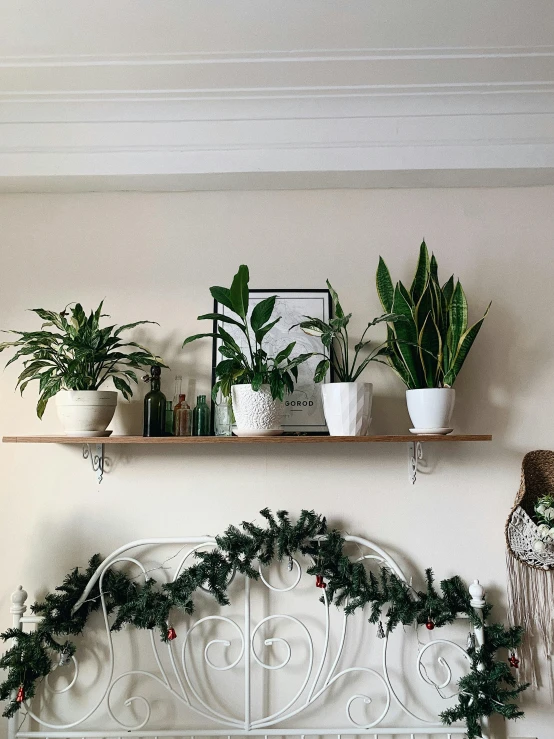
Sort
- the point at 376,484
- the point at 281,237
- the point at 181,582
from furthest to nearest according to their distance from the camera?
the point at 281,237 → the point at 376,484 → the point at 181,582

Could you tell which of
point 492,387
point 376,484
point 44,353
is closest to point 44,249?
point 44,353

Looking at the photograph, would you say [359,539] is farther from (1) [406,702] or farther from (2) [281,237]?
(2) [281,237]

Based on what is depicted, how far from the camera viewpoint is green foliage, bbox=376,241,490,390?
6.33ft

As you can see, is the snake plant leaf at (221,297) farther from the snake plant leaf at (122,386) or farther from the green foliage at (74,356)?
the snake plant leaf at (122,386)

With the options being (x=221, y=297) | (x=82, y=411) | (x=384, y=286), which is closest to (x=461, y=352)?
(x=384, y=286)

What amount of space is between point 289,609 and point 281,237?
1317mm

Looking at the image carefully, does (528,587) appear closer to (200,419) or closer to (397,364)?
(397,364)

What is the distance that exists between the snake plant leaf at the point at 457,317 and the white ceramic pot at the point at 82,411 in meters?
1.15

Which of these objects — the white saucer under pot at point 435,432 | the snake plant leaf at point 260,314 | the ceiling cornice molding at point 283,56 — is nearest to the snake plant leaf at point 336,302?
the snake plant leaf at point 260,314

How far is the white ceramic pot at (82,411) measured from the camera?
1.87 metres

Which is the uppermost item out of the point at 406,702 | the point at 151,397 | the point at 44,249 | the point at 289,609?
the point at 44,249

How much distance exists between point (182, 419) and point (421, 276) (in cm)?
96

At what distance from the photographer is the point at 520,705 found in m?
1.92

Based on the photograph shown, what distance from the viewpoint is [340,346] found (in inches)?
82.1
